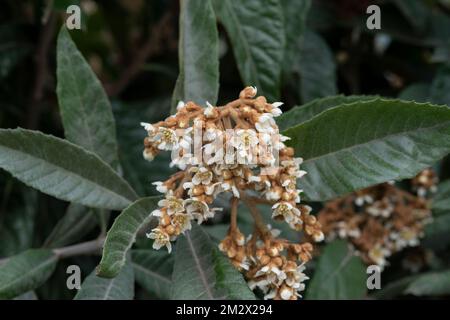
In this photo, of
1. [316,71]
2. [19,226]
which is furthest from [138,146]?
[316,71]

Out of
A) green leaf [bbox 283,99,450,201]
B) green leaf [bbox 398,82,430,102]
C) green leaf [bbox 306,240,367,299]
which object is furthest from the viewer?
green leaf [bbox 398,82,430,102]

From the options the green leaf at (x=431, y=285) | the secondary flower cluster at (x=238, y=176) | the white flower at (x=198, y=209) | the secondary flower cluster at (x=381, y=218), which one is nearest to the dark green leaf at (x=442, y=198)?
the secondary flower cluster at (x=381, y=218)

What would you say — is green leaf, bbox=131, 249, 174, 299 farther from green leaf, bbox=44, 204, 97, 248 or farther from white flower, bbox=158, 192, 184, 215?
white flower, bbox=158, 192, 184, 215

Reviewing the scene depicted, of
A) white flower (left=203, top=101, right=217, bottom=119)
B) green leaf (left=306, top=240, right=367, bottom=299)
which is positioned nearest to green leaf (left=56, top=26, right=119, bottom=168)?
white flower (left=203, top=101, right=217, bottom=119)

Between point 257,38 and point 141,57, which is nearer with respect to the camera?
point 257,38

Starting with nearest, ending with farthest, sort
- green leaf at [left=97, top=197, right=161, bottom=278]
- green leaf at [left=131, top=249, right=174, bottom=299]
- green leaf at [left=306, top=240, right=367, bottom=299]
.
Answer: green leaf at [left=97, top=197, right=161, bottom=278], green leaf at [left=131, top=249, right=174, bottom=299], green leaf at [left=306, top=240, right=367, bottom=299]

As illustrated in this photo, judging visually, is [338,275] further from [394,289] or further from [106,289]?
[106,289]
